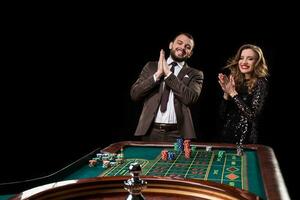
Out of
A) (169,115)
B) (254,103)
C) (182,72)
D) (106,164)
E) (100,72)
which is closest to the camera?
(106,164)

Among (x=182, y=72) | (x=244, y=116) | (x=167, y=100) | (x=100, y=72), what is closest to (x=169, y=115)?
(x=167, y=100)

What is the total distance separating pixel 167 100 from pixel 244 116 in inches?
31.2

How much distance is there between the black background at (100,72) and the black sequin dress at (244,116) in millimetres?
1542

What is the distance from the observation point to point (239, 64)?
3.80 m

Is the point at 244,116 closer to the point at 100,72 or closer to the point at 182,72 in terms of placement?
the point at 182,72

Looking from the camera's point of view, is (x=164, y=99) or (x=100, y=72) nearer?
(x=164, y=99)

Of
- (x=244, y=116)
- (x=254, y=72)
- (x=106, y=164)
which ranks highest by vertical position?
(x=254, y=72)

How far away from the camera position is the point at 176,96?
390 centimetres

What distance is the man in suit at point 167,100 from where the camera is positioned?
3844 millimetres

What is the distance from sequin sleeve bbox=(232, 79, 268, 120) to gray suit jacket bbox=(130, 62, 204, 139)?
51 centimetres

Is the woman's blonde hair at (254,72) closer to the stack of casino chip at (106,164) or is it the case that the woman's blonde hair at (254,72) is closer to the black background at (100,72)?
the black background at (100,72)

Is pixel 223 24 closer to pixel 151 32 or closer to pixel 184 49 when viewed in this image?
pixel 151 32

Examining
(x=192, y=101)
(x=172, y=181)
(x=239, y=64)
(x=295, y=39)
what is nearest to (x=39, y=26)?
(x=192, y=101)

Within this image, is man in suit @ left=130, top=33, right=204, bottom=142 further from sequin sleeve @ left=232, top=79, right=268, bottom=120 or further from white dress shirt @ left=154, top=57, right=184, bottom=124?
sequin sleeve @ left=232, top=79, right=268, bottom=120
